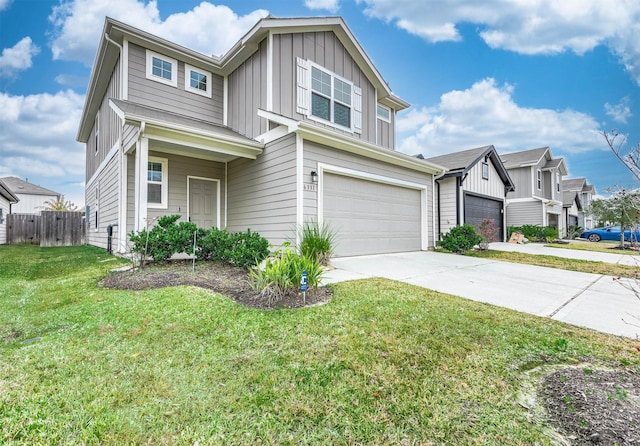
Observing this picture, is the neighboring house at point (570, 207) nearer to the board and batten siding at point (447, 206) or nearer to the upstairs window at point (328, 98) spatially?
the board and batten siding at point (447, 206)

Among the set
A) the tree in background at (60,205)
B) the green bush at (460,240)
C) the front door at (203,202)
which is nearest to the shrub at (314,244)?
the front door at (203,202)

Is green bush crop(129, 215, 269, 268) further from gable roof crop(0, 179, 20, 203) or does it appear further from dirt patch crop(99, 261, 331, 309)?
gable roof crop(0, 179, 20, 203)

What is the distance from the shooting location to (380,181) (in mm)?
8578

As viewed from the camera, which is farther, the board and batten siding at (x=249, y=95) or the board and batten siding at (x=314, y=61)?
the board and batten siding at (x=249, y=95)

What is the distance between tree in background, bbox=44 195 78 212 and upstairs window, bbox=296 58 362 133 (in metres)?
27.5

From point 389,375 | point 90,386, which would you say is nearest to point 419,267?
point 389,375

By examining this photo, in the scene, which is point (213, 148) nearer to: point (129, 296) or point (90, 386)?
point (129, 296)

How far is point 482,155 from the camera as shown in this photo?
42.2 feet

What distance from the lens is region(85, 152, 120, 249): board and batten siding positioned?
8.16m

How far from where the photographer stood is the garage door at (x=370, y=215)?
750 cm

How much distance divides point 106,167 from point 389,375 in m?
11.4

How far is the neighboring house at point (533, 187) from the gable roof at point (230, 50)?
44.5ft

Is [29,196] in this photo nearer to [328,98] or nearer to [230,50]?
[230,50]

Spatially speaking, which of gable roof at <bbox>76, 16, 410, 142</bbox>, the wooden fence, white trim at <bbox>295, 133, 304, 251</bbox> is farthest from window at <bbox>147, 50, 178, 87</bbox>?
the wooden fence
